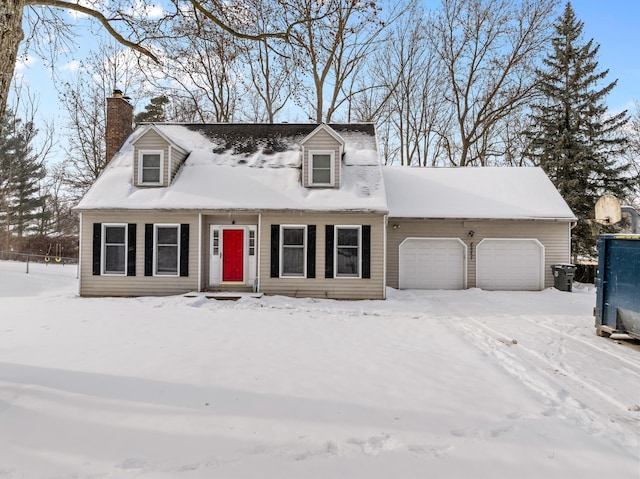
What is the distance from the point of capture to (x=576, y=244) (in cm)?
2127

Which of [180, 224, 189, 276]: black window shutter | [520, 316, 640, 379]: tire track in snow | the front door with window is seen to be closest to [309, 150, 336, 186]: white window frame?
the front door with window

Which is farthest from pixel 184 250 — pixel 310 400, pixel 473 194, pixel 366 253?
pixel 473 194

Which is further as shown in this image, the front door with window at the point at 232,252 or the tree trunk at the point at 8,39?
the front door with window at the point at 232,252

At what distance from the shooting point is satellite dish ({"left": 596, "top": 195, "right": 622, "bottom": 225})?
7418 millimetres

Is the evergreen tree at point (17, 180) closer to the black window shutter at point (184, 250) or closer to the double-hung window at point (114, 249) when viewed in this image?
the double-hung window at point (114, 249)

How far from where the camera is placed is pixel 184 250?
38.1ft

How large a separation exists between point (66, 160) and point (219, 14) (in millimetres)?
22162

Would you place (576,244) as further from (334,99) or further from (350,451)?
(350,451)

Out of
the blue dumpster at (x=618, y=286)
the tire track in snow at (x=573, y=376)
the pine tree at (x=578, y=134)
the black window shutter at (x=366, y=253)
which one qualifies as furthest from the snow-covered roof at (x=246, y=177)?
the pine tree at (x=578, y=134)

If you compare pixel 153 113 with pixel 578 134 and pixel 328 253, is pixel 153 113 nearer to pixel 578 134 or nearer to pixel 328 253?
pixel 328 253

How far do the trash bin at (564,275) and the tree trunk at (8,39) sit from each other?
15659 mm

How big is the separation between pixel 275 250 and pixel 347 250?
2.22m

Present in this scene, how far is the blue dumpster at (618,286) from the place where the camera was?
629cm

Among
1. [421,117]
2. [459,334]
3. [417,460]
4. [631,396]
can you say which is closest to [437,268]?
[459,334]
